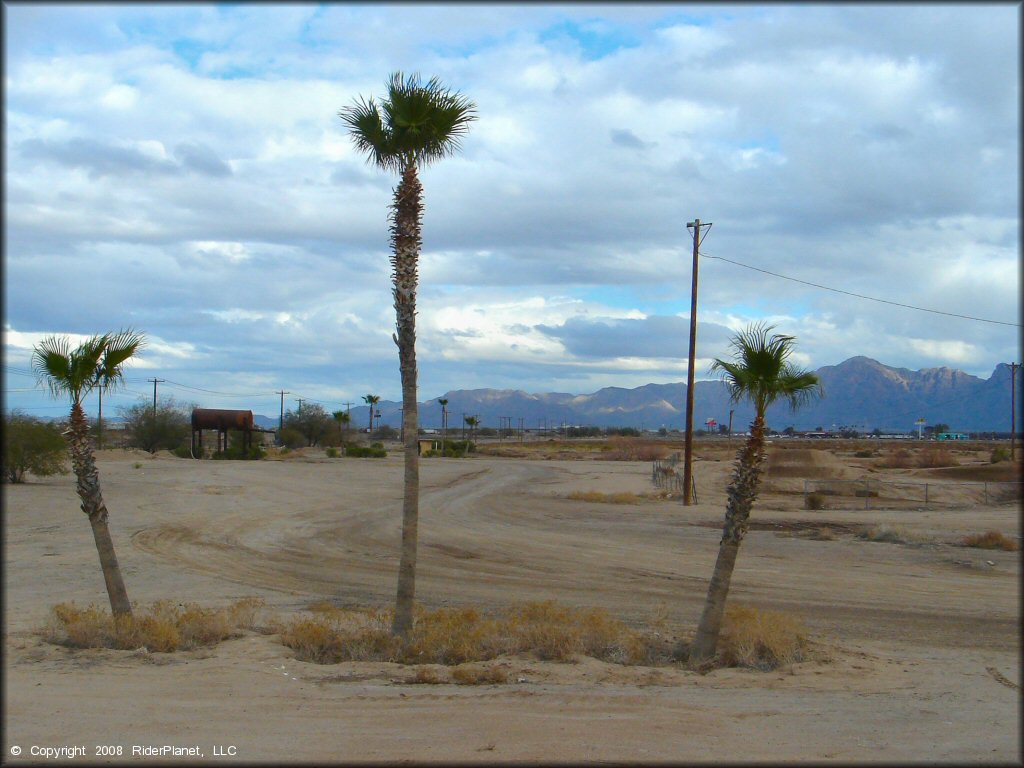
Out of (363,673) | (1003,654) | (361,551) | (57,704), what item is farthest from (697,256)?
(57,704)

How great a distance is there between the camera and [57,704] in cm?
920

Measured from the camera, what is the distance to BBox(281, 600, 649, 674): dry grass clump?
12.0m

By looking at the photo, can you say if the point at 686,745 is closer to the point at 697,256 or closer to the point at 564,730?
the point at 564,730

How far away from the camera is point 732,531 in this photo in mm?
11781

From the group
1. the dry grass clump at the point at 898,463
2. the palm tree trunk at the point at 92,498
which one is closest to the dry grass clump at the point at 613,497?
the palm tree trunk at the point at 92,498

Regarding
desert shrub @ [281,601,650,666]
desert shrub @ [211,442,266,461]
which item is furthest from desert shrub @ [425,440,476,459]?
desert shrub @ [281,601,650,666]

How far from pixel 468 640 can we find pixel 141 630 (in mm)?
4491

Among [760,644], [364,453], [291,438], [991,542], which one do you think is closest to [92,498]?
[760,644]

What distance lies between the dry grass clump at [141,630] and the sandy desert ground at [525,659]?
0.31m

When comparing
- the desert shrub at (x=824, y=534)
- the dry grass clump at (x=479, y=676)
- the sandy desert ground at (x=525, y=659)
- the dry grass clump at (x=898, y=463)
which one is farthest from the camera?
the dry grass clump at (x=898, y=463)

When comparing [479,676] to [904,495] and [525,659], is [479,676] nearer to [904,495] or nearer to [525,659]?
[525,659]

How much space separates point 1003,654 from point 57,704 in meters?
12.3

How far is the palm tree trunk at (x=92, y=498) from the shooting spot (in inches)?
488

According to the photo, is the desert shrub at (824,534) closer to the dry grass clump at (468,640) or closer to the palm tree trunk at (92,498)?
the dry grass clump at (468,640)
